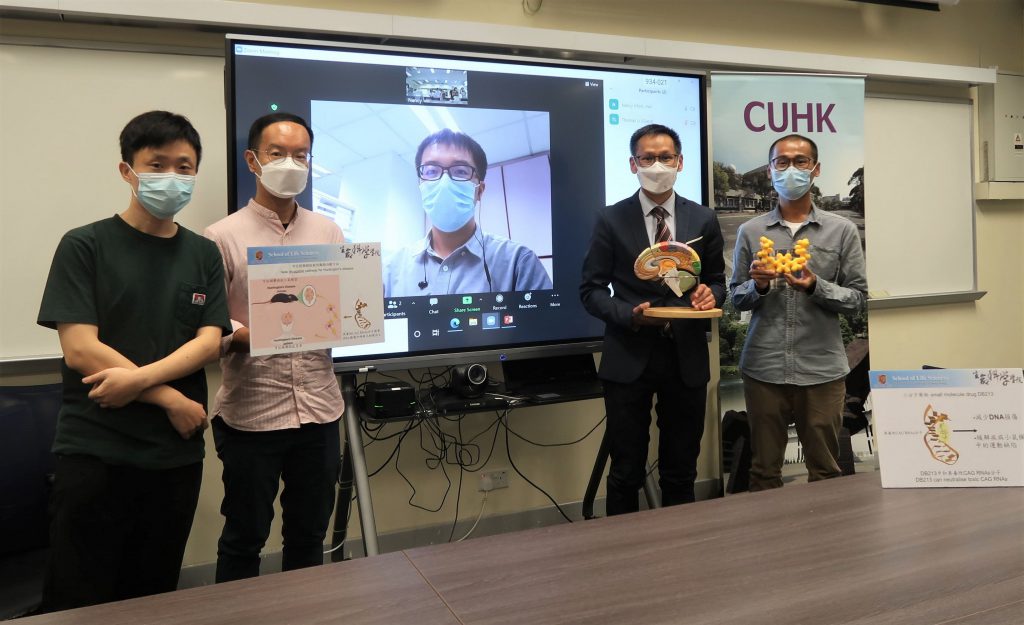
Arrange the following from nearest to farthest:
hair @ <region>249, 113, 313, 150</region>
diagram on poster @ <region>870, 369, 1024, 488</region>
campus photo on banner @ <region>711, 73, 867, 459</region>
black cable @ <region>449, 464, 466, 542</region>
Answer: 1. diagram on poster @ <region>870, 369, 1024, 488</region>
2. hair @ <region>249, 113, 313, 150</region>
3. black cable @ <region>449, 464, 466, 542</region>
4. campus photo on banner @ <region>711, 73, 867, 459</region>

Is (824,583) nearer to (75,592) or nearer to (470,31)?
(75,592)

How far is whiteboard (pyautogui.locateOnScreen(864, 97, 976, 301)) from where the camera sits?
4.35 meters

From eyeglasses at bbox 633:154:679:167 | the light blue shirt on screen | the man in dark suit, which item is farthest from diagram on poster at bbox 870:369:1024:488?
the light blue shirt on screen

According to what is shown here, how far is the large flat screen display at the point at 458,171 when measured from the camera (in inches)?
110

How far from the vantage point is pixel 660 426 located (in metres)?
2.85

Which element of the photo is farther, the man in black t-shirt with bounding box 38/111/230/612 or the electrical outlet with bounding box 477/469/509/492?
the electrical outlet with bounding box 477/469/509/492

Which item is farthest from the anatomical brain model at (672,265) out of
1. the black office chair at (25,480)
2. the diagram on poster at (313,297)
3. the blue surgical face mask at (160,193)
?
the black office chair at (25,480)

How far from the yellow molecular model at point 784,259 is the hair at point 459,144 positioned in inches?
46.0

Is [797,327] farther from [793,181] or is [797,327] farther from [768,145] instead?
[768,145]

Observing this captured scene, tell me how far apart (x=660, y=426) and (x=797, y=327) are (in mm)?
682

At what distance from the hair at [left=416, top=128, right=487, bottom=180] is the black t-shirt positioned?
1257 millimetres

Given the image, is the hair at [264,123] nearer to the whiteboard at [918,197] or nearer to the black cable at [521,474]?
the black cable at [521,474]

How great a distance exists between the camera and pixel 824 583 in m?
1.26

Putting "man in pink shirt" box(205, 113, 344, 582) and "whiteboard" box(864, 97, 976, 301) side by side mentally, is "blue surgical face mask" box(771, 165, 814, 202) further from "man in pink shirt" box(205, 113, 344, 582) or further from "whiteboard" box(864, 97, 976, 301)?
"man in pink shirt" box(205, 113, 344, 582)
